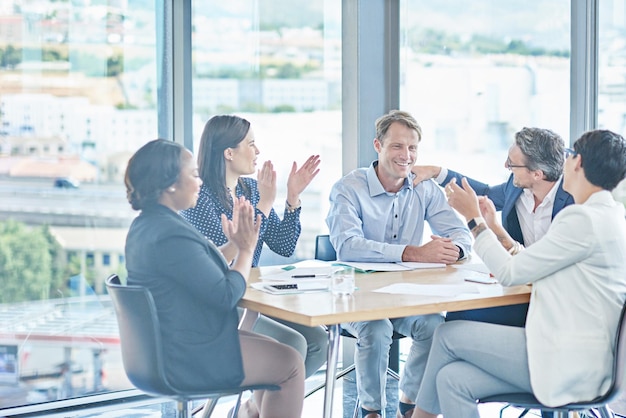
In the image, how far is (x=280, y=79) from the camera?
4785 millimetres

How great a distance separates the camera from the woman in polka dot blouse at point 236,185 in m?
3.38

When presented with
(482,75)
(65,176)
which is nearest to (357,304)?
(65,176)

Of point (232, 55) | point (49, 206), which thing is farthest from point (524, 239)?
point (49, 206)

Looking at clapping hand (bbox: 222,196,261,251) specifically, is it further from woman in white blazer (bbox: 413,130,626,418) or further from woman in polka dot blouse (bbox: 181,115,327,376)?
woman in white blazer (bbox: 413,130,626,418)

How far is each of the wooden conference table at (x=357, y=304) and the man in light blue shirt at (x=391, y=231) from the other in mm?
508

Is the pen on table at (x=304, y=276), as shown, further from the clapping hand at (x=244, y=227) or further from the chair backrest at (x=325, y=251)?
the chair backrest at (x=325, y=251)

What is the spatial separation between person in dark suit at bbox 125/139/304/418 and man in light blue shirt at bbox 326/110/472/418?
0.83 metres

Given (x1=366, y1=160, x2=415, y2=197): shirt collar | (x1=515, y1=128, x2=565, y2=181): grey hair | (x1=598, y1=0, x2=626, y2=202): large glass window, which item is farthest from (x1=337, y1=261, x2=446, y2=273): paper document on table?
(x1=598, y1=0, x2=626, y2=202): large glass window

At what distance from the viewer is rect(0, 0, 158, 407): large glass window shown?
412 centimetres

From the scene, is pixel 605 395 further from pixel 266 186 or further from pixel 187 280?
pixel 266 186

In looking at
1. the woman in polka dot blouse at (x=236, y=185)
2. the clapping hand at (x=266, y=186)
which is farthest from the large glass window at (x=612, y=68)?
the clapping hand at (x=266, y=186)

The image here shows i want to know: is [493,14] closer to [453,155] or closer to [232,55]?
[453,155]

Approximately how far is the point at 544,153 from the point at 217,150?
52.8 inches

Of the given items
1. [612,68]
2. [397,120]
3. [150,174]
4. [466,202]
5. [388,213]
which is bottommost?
[388,213]
